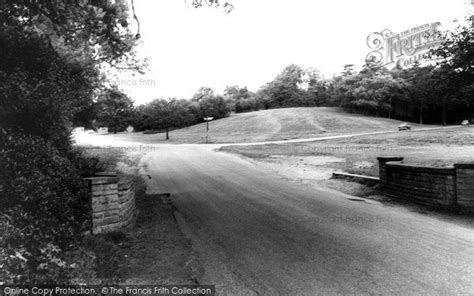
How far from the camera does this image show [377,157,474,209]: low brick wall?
6.76 metres

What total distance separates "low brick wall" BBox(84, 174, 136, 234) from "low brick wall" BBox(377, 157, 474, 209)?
6597mm

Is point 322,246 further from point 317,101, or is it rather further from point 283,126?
point 317,101

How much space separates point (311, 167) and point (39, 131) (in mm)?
11750

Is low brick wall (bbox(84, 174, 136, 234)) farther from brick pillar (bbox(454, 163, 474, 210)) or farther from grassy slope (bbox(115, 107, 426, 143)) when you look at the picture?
grassy slope (bbox(115, 107, 426, 143))

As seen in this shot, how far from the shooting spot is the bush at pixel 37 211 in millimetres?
3276

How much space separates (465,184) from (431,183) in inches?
29.8

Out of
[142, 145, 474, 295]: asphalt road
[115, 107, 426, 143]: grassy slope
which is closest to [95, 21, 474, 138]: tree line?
[115, 107, 426, 143]: grassy slope

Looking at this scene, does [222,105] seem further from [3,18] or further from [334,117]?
[3,18]

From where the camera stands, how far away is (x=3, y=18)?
6562mm

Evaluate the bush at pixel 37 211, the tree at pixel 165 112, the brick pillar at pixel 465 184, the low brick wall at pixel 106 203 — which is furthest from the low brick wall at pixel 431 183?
Result: the tree at pixel 165 112

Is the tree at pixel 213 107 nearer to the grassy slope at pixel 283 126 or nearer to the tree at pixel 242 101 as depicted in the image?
the tree at pixel 242 101

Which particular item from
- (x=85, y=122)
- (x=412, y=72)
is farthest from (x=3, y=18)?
(x=412, y=72)

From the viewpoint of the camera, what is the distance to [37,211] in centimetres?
426

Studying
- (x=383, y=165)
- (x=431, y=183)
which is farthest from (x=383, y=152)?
(x=431, y=183)
